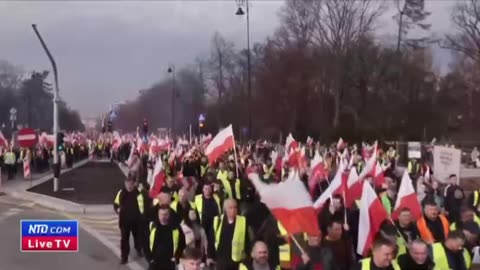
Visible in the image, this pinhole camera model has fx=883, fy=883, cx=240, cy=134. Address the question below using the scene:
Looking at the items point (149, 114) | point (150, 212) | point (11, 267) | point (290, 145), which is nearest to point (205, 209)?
point (150, 212)

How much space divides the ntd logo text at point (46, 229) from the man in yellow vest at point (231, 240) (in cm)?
245

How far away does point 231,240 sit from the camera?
9.76 metres

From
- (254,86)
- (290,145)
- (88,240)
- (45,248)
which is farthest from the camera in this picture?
(254,86)

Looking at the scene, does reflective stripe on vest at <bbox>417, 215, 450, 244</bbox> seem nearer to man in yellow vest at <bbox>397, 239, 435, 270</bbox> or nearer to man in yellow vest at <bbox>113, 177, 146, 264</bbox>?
man in yellow vest at <bbox>397, 239, 435, 270</bbox>

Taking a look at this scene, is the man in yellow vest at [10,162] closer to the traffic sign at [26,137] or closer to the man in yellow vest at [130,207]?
the traffic sign at [26,137]

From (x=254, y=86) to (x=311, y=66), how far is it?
26.6 ft

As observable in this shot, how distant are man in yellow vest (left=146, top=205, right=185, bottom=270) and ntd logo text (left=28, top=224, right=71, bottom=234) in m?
2.29

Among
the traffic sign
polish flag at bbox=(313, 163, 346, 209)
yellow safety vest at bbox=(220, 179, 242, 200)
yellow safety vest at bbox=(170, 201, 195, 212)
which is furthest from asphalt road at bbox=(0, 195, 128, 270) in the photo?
the traffic sign

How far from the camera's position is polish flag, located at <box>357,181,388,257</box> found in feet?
31.7

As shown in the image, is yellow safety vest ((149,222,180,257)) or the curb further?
the curb

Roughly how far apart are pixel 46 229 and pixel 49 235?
62 mm

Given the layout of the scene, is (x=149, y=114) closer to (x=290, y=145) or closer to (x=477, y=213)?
(x=290, y=145)

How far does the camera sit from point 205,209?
13305mm

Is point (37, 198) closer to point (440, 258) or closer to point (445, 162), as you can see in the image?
point (445, 162)
